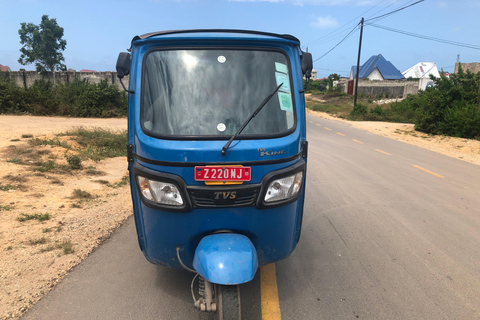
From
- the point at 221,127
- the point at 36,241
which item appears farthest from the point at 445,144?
the point at 36,241

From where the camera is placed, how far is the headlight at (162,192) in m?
2.71

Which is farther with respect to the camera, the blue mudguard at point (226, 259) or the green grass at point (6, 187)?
the green grass at point (6, 187)

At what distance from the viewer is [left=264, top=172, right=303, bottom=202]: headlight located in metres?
2.80

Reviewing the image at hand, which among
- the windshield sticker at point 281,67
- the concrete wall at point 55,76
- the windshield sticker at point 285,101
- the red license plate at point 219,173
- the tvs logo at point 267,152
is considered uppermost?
the concrete wall at point 55,76

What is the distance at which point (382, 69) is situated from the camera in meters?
69.3

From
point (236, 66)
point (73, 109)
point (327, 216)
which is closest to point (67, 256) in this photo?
point (236, 66)

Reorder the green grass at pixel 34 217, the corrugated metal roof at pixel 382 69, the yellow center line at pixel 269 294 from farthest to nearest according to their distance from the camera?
the corrugated metal roof at pixel 382 69 → the green grass at pixel 34 217 → the yellow center line at pixel 269 294

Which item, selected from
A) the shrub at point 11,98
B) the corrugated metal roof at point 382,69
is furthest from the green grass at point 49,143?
the corrugated metal roof at point 382,69

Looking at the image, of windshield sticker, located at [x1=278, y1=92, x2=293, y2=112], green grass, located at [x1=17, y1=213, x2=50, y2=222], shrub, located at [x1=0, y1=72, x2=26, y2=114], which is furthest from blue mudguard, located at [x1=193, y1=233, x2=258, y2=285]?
shrub, located at [x1=0, y1=72, x2=26, y2=114]

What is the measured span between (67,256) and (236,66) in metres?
2.89

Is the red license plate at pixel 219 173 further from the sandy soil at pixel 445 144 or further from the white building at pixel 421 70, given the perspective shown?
the white building at pixel 421 70

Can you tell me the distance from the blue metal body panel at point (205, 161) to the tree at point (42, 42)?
195ft

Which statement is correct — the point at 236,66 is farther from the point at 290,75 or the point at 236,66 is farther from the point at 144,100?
the point at 144,100

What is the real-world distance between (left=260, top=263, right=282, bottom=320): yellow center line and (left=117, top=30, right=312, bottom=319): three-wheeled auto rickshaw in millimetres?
467
